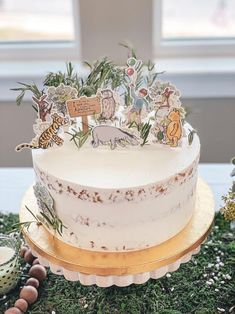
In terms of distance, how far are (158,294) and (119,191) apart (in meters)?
0.33

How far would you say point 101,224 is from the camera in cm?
103

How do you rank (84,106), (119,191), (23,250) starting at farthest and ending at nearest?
(23,250), (84,106), (119,191)

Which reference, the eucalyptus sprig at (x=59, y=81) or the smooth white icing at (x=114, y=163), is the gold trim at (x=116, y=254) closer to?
the smooth white icing at (x=114, y=163)

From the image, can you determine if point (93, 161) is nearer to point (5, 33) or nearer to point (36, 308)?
point (36, 308)

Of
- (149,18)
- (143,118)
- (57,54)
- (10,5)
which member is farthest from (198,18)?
(143,118)

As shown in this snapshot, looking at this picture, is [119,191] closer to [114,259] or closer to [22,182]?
[114,259]

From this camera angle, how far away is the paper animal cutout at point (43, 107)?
1096mm

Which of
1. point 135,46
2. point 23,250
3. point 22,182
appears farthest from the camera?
point 135,46

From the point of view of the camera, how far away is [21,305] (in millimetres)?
1148

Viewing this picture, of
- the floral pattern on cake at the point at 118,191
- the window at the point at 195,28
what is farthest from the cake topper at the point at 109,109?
the window at the point at 195,28

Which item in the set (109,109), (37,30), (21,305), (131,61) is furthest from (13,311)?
(37,30)

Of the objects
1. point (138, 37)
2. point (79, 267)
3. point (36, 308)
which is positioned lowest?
point (36, 308)

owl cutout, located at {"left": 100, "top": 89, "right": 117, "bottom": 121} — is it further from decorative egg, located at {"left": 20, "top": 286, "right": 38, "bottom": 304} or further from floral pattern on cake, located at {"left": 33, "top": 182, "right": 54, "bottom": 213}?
decorative egg, located at {"left": 20, "top": 286, "right": 38, "bottom": 304}

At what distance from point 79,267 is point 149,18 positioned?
1.13 metres
